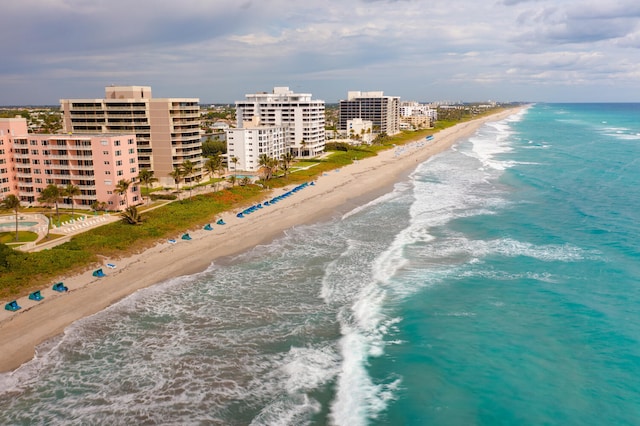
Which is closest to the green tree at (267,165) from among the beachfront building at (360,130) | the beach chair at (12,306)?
the beach chair at (12,306)

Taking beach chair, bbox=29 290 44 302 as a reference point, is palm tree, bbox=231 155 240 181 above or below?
above

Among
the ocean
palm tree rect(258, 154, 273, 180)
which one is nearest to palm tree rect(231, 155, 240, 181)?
palm tree rect(258, 154, 273, 180)

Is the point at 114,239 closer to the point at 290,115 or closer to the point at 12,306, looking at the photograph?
the point at 12,306

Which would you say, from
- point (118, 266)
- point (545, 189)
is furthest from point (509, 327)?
point (545, 189)

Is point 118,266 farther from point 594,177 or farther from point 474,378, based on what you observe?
point 594,177

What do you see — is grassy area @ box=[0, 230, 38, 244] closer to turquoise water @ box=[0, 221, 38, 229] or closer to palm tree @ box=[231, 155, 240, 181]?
turquoise water @ box=[0, 221, 38, 229]

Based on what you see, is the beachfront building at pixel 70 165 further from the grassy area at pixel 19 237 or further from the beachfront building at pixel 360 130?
the beachfront building at pixel 360 130

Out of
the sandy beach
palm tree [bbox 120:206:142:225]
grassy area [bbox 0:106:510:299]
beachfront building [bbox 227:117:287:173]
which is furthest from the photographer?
beachfront building [bbox 227:117:287:173]
